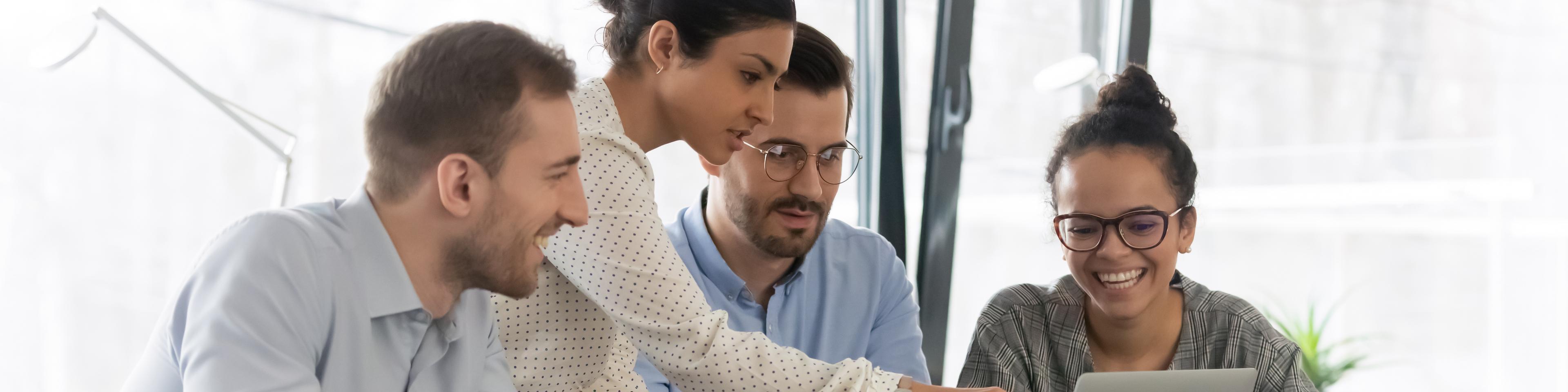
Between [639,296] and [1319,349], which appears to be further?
[1319,349]

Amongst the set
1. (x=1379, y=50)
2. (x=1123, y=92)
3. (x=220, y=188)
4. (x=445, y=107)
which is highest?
(x=1379, y=50)

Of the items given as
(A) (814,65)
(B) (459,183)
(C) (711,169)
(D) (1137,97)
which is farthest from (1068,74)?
(B) (459,183)

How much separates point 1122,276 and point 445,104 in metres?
1.27

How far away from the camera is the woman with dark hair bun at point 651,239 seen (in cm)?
129

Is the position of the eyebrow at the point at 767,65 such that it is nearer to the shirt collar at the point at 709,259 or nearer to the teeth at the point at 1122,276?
the shirt collar at the point at 709,259

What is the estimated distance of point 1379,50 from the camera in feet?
12.9

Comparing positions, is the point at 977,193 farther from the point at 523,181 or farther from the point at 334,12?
the point at 523,181

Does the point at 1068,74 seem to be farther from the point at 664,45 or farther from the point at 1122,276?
the point at 664,45

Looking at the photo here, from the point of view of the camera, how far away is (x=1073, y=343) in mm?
1979

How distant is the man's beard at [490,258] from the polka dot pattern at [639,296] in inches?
5.5

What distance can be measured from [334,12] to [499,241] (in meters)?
1.67

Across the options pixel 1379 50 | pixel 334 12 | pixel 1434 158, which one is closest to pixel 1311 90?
pixel 1379 50

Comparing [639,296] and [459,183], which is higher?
[459,183]

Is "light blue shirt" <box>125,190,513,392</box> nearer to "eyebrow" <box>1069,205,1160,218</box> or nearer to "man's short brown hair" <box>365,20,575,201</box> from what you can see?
"man's short brown hair" <box>365,20,575,201</box>
